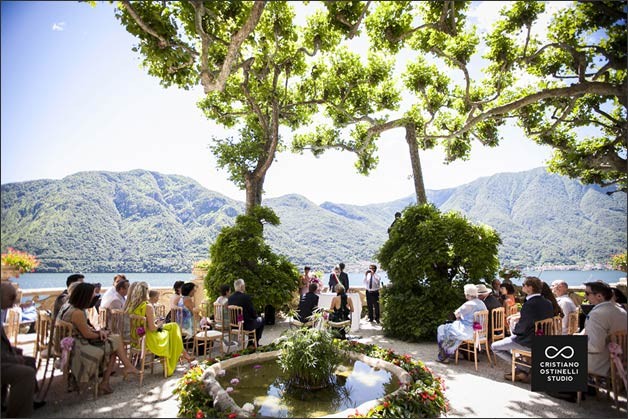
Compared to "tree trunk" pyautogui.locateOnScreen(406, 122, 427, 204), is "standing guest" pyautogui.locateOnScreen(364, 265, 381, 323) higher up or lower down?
lower down

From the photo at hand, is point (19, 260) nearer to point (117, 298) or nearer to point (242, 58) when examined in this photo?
point (117, 298)

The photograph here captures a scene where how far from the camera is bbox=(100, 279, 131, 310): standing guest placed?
5.80 metres

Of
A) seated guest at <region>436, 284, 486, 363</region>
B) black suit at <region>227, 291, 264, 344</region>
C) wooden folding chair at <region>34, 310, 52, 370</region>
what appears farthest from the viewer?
black suit at <region>227, 291, 264, 344</region>

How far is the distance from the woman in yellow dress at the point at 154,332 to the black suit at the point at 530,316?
5.35 metres

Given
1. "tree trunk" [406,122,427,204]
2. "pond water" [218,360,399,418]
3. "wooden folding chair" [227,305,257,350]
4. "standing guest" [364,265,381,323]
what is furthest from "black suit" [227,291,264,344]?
"tree trunk" [406,122,427,204]

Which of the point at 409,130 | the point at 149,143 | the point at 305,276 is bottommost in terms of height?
the point at 305,276

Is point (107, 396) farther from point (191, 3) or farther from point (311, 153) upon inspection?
point (311, 153)

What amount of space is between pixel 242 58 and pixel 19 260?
23.0ft

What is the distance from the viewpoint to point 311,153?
46.4ft

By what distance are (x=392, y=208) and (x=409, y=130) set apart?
285 feet

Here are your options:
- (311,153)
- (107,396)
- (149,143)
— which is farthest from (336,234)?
(107,396)

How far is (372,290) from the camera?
10.5 meters

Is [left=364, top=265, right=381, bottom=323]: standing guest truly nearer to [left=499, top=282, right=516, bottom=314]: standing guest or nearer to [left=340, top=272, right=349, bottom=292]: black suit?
[left=340, top=272, right=349, bottom=292]: black suit

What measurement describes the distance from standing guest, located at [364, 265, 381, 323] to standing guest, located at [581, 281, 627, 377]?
630 cm
